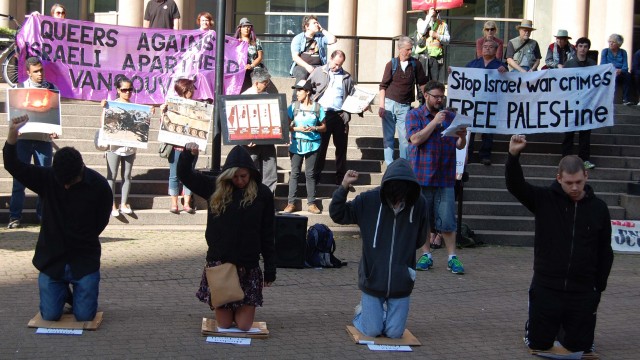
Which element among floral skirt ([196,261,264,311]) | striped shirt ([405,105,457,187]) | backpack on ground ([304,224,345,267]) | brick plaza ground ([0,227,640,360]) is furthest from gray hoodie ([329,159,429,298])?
backpack on ground ([304,224,345,267])

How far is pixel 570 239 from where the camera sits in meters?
7.49

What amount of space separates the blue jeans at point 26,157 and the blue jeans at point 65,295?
467cm

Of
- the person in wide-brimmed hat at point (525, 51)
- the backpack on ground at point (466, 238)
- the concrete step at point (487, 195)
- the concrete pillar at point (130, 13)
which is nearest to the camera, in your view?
the backpack on ground at point (466, 238)

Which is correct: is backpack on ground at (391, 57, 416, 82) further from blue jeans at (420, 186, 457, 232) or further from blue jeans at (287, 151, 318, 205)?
blue jeans at (420, 186, 457, 232)

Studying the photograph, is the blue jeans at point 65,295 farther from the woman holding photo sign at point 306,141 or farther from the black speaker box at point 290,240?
the woman holding photo sign at point 306,141

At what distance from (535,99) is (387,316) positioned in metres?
7.66

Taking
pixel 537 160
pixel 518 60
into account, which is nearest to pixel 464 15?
pixel 518 60

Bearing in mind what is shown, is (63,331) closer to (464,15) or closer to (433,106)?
(433,106)

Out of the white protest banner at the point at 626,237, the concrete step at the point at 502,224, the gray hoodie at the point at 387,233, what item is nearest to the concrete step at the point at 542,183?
the concrete step at the point at 502,224

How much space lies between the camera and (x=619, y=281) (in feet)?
35.5

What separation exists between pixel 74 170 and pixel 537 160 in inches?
365

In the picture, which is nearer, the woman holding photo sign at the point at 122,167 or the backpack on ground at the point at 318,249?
the backpack on ground at the point at 318,249

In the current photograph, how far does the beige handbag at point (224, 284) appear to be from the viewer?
24.8 feet

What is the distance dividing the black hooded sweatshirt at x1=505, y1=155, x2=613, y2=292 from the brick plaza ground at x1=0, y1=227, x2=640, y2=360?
673mm
